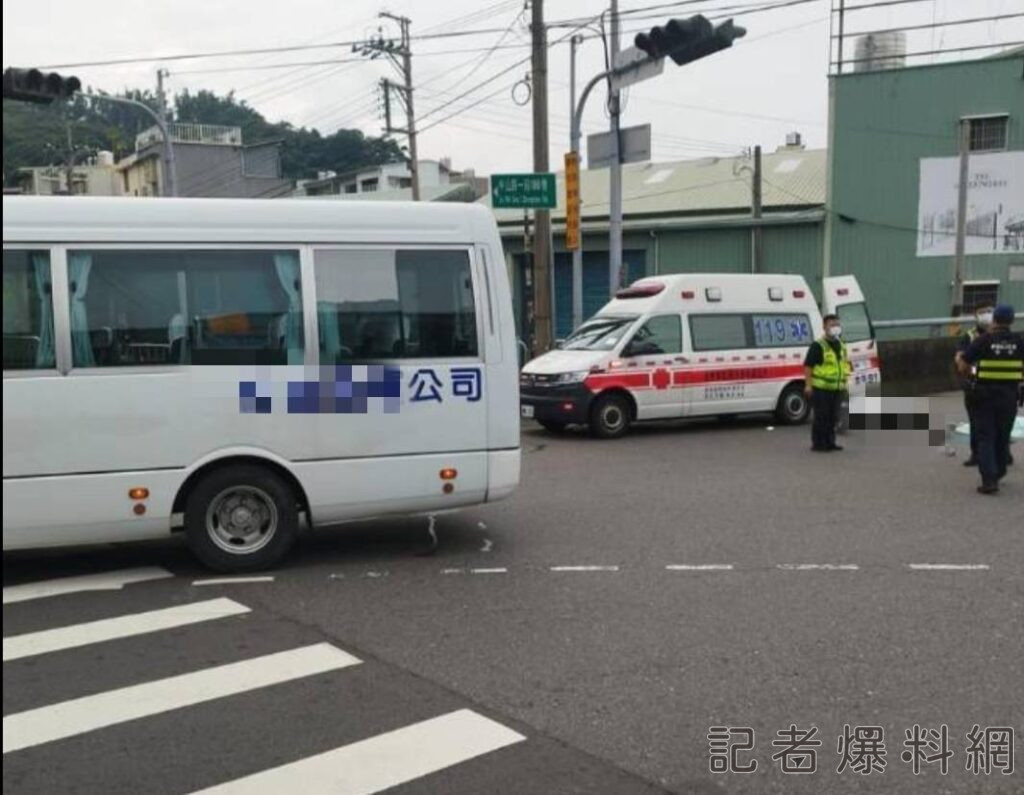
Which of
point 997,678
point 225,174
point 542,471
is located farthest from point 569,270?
point 225,174

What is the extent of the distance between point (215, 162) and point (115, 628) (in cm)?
5848

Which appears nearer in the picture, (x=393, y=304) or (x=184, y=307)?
(x=184, y=307)

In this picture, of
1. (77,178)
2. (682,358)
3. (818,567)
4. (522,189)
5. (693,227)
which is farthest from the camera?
(77,178)

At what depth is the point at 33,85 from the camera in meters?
14.6

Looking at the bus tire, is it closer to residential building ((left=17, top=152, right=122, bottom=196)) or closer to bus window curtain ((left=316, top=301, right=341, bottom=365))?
bus window curtain ((left=316, top=301, right=341, bottom=365))

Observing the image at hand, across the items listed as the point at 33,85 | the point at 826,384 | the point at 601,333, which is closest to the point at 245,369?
the point at 826,384

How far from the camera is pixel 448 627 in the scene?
534 cm

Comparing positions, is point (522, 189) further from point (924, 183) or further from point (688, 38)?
point (924, 183)

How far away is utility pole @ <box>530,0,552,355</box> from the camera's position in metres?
17.0

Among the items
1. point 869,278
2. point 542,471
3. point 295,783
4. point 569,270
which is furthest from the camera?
point 569,270

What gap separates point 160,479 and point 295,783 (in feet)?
10.1

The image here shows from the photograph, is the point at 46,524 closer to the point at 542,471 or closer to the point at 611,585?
the point at 611,585

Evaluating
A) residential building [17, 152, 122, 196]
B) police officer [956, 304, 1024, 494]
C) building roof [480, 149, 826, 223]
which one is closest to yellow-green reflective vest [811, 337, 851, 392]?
police officer [956, 304, 1024, 494]

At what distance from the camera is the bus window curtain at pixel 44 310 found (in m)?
5.86
